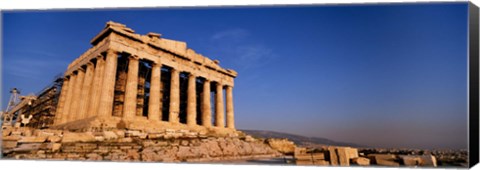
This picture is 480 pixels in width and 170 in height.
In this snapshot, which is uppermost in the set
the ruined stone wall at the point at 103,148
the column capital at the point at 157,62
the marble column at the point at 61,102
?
the column capital at the point at 157,62

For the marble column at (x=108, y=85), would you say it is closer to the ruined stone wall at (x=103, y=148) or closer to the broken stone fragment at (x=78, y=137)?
the ruined stone wall at (x=103, y=148)

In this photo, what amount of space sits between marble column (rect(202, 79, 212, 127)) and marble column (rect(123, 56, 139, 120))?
19.0ft

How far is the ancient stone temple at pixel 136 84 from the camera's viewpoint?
1886 centimetres

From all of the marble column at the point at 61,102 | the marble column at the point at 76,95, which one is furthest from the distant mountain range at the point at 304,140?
the marble column at the point at 61,102

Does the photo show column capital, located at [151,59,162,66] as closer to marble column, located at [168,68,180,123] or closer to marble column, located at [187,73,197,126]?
marble column, located at [168,68,180,123]

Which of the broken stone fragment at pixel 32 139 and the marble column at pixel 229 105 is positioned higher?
the marble column at pixel 229 105

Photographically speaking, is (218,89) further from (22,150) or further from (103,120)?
(22,150)

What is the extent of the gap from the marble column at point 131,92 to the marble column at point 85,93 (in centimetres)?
243

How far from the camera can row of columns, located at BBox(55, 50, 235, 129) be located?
61.8ft

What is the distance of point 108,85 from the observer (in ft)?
61.8

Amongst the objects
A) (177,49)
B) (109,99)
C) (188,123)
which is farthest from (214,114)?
(109,99)

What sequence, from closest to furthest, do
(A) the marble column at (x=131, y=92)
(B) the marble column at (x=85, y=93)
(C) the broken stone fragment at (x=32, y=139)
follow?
(C) the broken stone fragment at (x=32, y=139) → (A) the marble column at (x=131, y=92) → (B) the marble column at (x=85, y=93)

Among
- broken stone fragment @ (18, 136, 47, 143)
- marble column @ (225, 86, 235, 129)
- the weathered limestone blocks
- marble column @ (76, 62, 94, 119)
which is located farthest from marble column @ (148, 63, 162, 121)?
the weathered limestone blocks

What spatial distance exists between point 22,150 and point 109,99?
4.98m
